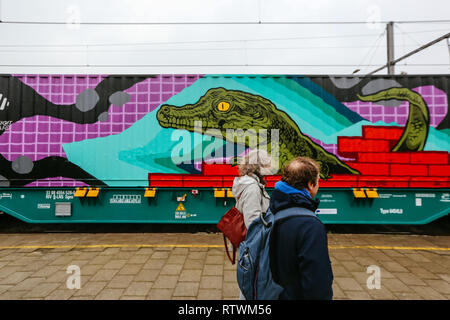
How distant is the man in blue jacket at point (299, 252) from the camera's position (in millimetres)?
1287

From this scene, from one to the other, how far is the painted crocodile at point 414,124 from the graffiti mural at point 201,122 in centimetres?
2

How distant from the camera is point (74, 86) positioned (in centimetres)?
546

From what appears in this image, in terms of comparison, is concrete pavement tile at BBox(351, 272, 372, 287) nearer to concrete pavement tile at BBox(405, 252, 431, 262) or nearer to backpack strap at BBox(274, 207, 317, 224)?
concrete pavement tile at BBox(405, 252, 431, 262)

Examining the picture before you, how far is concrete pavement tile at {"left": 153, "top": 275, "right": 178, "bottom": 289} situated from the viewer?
11.3 feet

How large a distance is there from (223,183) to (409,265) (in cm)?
357

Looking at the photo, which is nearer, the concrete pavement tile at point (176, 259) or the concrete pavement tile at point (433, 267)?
the concrete pavement tile at point (433, 267)

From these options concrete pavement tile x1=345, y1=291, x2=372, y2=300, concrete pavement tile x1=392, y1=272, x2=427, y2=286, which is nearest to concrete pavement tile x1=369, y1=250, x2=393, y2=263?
concrete pavement tile x1=392, y1=272, x2=427, y2=286

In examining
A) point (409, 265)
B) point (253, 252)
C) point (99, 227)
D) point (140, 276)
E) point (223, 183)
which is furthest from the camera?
point (99, 227)

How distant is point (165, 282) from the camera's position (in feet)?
11.7

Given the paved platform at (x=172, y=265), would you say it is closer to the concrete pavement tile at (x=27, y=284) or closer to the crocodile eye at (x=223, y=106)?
the concrete pavement tile at (x=27, y=284)

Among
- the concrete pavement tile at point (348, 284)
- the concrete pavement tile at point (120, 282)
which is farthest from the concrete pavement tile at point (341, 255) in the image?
the concrete pavement tile at point (120, 282)

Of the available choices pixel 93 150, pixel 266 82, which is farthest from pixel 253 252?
pixel 93 150

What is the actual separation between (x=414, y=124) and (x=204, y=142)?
180 inches

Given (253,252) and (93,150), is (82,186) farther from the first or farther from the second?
(253,252)
